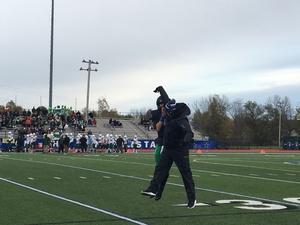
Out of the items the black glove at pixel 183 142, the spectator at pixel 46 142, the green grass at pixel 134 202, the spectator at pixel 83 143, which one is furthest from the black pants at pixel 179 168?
the spectator at pixel 83 143

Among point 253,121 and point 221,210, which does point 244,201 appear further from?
point 253,121

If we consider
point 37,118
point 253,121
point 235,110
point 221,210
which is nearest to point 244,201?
point 221,210

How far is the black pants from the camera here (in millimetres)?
8430

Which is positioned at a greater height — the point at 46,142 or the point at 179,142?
the point at 179,142

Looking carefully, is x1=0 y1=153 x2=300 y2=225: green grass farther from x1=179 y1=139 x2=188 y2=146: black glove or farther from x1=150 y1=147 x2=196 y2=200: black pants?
x1=179 y1=139 x2=188 y2=146: black glove

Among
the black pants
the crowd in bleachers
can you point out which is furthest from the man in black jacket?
the crowd in bleachers

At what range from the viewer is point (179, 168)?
8523mm

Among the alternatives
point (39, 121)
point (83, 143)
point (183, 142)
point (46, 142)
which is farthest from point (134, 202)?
point (39, 121)

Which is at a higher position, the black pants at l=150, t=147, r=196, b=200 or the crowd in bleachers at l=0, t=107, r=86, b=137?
the crowd in bleachers at l=0, t=107, r=86, b=137

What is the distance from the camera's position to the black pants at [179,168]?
27.7 ft

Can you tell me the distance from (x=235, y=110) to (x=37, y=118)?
60856mm

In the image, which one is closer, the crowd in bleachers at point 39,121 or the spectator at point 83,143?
the spectator at point 83,143

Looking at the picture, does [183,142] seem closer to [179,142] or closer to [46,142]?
[179,142]

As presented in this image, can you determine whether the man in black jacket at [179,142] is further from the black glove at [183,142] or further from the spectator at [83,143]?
the spectator at [83,143]
